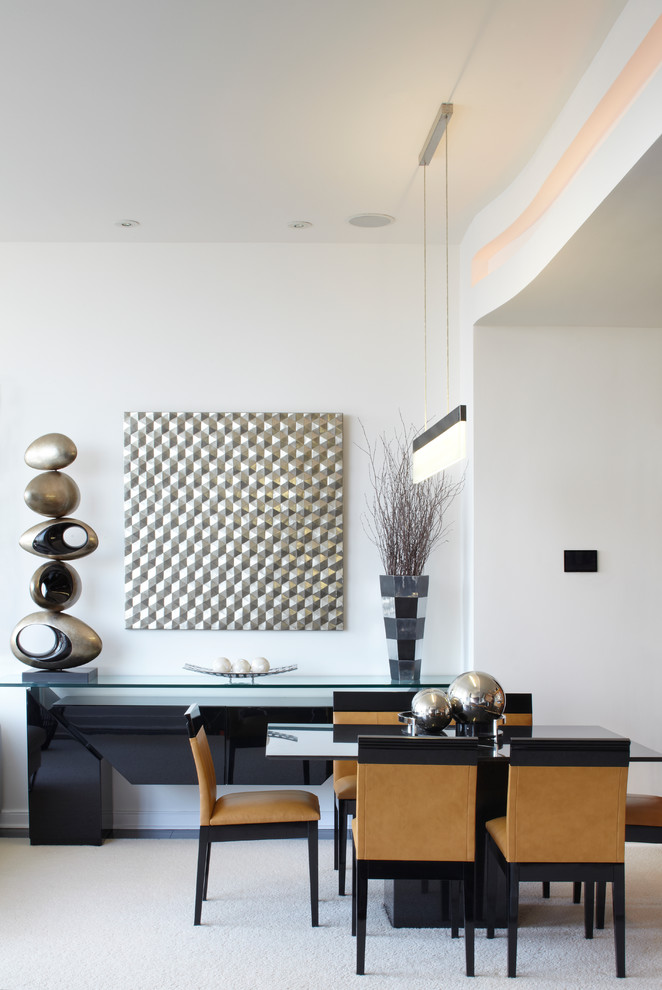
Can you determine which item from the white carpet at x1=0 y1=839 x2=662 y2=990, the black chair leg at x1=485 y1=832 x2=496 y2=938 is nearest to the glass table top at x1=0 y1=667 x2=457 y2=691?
the white carpet at x1=0 y1=839 x2=662 y2=990

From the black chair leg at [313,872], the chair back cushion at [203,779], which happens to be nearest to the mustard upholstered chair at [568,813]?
the black chair leg at [313,872]

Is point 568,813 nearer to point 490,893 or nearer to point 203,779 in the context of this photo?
point 490,893

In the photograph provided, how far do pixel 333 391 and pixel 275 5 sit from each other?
253 centimetres

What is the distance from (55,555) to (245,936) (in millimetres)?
2151

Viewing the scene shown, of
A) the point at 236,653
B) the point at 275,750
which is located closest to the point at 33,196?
the point at 236,653

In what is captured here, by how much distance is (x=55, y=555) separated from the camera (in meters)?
4.76

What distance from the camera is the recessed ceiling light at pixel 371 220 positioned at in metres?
4.79

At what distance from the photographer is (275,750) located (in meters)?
3.54

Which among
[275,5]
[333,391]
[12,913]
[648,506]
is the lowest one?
[12,913]

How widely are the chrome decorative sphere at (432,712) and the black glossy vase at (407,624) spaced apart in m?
1.06

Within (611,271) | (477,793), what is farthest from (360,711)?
(611,271)

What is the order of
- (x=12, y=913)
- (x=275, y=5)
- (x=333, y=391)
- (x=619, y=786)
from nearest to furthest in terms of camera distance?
(x=275, y=5)
(x=619, y=786)
(x=12, y=913)
(x=333, y=391)

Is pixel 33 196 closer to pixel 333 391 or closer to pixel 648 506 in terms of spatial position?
pixel 333 391

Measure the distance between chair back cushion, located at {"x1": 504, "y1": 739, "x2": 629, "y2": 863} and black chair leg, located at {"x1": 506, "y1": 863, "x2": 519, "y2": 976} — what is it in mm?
54
